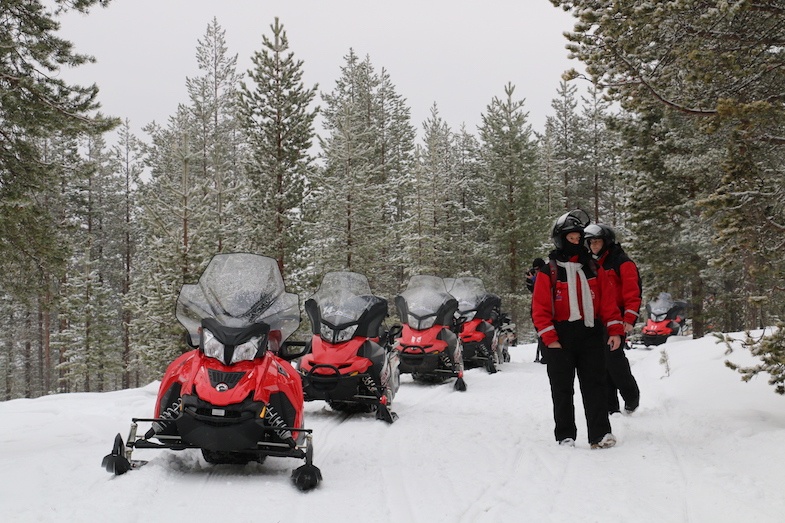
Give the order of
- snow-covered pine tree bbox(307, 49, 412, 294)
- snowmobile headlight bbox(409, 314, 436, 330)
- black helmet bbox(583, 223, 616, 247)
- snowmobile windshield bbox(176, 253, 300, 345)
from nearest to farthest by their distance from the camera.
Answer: snowmobile windshield bbox(176, 253, 300, 345) → black helmet bbox(583, 223, 616, 247) → snowmobile headlight bbox(409, 314, 436, 330) → snow-covered pine tree bbox(307, 49, 412, 294)

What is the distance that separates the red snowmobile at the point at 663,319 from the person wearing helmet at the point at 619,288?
1399 cm

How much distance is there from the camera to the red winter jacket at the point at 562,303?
230 inches

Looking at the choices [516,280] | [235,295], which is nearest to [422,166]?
[516,280]

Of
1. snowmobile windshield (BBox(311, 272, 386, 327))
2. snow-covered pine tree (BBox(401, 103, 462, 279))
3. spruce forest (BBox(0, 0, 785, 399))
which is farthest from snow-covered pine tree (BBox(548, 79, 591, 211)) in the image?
snowmobile windshield (BBox(311, 272, 386, 327))

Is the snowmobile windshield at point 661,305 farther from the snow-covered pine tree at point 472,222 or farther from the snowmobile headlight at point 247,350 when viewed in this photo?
the snowmobile headlight at point 247,350

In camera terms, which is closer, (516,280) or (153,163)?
(516,280)

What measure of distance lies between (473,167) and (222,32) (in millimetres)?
18811

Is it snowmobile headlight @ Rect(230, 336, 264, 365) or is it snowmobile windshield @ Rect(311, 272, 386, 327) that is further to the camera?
snowmobile windshield @ Rect(311, 272, 386, 327)

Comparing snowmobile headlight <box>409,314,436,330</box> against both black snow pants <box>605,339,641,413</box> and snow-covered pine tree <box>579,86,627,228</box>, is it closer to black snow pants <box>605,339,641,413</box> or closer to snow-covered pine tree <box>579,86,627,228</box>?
black snow pants <box>605,339,641,413</box>

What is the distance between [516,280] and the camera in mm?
29969

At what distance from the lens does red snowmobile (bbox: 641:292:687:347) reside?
65.6ft

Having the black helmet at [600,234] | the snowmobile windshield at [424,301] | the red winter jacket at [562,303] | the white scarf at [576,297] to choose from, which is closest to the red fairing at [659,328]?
the snowmobile windshield at [424,301]

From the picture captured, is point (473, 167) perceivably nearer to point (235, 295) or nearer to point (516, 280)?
point (516, 280)

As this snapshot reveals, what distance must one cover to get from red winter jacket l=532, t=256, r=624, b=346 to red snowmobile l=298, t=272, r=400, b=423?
235 centimetres
